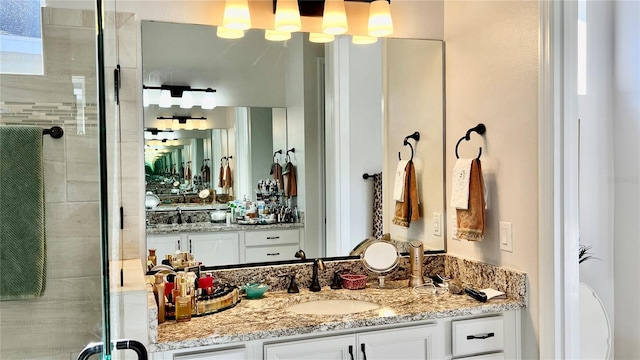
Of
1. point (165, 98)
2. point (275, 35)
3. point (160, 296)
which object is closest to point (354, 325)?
point (160, 296)

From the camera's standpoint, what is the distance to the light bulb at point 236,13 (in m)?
2.08

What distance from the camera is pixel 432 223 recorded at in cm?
247

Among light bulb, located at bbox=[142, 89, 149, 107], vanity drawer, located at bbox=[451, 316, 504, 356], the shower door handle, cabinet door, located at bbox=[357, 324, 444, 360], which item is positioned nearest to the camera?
the shower door handle

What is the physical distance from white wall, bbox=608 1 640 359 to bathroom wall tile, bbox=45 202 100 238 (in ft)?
8.86

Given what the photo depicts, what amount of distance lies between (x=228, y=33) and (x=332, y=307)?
1.27 metres

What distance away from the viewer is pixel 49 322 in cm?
169

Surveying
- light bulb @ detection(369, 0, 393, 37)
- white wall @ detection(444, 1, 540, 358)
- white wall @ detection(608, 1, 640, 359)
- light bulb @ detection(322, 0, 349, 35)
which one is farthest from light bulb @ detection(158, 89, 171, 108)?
white wall @ detection(608, 1, 640, 359)

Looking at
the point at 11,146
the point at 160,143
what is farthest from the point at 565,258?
the point at 11,146

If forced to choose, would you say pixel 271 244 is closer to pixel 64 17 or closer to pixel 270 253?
pixel 270 253

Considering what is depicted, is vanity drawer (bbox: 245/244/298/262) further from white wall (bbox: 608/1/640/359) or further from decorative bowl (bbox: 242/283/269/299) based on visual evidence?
white wall (bbox: 608/1/640/359)

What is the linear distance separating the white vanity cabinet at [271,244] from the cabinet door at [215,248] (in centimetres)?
5

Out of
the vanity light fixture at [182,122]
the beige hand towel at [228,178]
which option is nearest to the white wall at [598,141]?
the beige hand towel at [228,178]

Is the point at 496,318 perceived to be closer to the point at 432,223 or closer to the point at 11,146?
the point at 432,223

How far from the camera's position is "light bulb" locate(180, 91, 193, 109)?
6.88 ft
